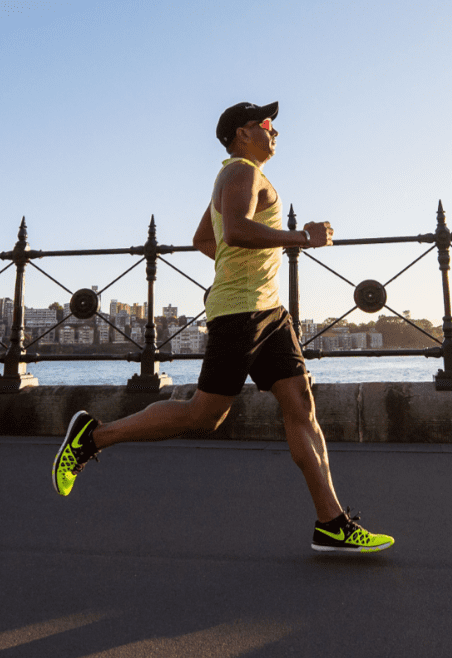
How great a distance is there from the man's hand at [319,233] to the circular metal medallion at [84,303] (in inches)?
148

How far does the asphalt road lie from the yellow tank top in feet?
3.23

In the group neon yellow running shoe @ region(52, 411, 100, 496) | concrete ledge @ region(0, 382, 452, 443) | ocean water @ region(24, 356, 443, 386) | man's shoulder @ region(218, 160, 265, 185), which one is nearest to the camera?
man's shoulder @ region(218, 160, 265, 185)

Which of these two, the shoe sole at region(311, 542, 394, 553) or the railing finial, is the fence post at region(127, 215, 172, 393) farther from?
the shoe sole at region(311, 542, 394, 553)

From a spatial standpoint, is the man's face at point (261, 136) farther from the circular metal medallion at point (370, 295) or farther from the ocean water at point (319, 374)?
the ocean water at point (319, 374)

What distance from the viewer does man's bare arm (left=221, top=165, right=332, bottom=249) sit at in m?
2.18

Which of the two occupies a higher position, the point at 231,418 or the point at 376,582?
the point at 231,418

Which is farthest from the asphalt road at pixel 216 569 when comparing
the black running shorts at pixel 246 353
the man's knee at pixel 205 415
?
the black running shorts at pixel 246 353

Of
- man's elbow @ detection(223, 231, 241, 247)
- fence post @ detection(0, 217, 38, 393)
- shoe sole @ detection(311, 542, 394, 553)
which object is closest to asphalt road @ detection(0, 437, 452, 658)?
shoe sole @ detection(311, 542, 394, 553)

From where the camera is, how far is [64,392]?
5.27 meters

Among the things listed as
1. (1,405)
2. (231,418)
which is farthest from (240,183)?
(1,405)

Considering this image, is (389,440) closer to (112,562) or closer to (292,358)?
(292,358)

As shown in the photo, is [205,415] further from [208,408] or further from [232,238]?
[232,238]

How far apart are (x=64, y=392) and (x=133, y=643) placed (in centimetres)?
406

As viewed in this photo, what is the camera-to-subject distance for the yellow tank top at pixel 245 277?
7.52 feet
